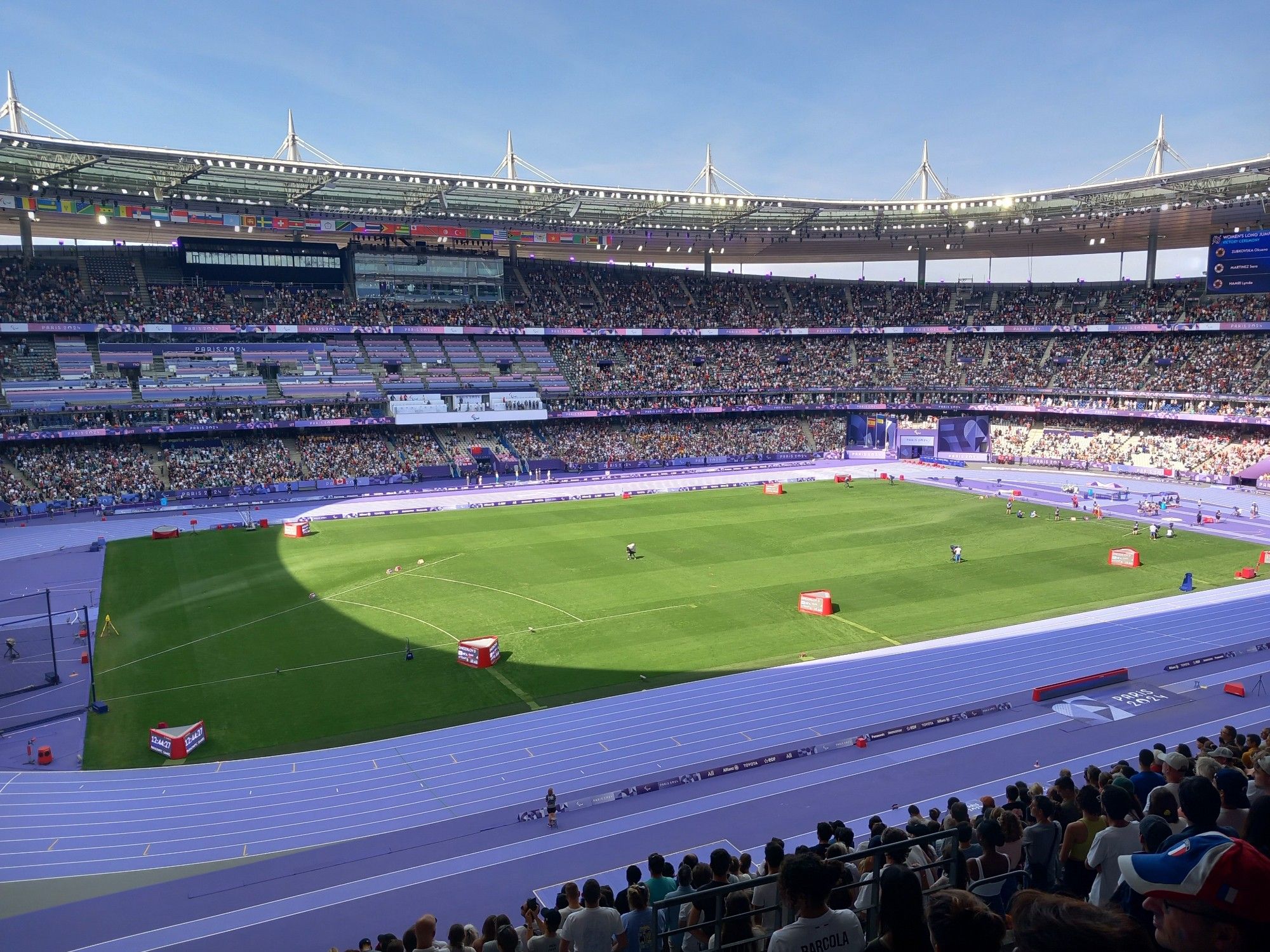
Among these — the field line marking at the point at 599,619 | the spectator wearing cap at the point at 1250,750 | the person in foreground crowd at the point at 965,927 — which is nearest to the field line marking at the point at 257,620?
the field line marking at the point at 599,619

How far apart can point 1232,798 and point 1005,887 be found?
1.97 metres

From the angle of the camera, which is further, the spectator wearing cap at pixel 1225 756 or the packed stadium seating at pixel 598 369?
the packed stadium seating at pixel 598 369

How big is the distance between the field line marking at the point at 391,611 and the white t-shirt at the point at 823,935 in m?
23.3

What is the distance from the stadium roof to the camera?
49312 millimetres

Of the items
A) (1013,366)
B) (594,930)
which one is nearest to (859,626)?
(594,930)

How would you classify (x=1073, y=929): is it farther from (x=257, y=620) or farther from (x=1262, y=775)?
(x=257, y=620)

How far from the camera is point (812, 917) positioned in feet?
15.7

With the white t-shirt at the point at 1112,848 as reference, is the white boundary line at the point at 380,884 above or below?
below

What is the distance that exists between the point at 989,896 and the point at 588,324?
223 ft

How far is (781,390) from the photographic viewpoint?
73500mm

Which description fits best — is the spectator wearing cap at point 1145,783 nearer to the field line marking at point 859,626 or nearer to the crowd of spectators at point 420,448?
the field line marking at point 859,626

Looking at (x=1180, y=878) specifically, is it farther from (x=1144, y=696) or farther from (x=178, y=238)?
(x=178, y=238)

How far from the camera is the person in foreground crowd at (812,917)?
15.6 feet

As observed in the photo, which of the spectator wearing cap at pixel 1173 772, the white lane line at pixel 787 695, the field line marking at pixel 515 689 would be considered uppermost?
the spectator wearing cap at pixel 1173 772
